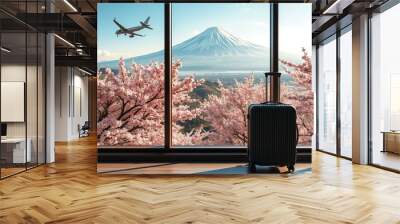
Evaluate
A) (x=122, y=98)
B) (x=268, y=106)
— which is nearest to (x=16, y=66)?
(x=122, y=98)

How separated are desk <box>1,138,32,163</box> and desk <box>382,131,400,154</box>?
19.9ft

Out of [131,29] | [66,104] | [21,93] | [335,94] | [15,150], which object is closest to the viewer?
[15,150]

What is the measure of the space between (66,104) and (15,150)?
852 centimetres

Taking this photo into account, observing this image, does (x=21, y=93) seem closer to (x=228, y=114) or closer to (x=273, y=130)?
(x=228, y=114)

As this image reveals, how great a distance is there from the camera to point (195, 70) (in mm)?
6906

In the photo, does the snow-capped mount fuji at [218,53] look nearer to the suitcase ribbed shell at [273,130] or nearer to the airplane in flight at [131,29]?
the airplane in flight at [131,29]

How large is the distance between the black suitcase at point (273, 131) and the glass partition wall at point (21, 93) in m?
3.61

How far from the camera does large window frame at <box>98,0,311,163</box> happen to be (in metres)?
6.71

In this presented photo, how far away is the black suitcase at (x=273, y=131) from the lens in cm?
556

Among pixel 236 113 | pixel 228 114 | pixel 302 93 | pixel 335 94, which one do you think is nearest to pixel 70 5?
pixel 228 114

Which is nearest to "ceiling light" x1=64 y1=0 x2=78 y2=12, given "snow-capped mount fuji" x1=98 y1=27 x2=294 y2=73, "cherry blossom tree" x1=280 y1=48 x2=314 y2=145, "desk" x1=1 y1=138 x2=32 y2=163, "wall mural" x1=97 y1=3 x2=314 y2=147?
"wall mural" x1=97 y1=3 x2=314 y2=147

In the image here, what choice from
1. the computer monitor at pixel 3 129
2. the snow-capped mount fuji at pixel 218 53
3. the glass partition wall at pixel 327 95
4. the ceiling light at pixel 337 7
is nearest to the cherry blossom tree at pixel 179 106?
the snow-capped mount fuji at pixel 218 53

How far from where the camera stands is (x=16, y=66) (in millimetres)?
6020

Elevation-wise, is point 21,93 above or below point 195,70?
below
